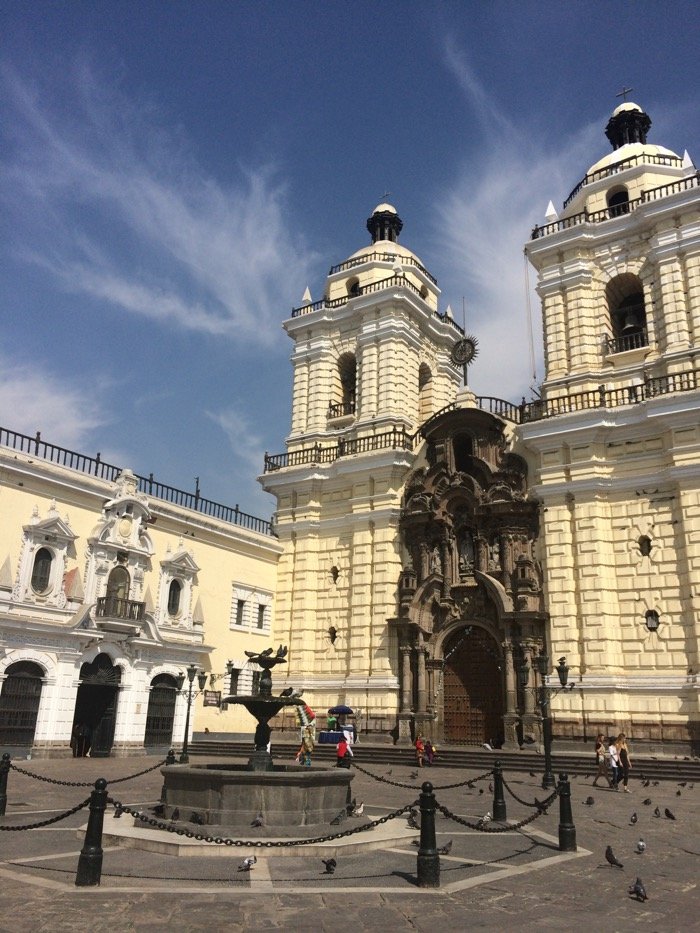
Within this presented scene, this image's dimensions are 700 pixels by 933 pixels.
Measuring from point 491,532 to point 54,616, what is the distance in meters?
14.6

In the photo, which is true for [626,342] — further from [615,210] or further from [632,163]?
[632,163]

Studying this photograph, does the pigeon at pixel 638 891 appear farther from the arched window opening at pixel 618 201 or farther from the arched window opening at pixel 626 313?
the arched window opening at pixel 618 201

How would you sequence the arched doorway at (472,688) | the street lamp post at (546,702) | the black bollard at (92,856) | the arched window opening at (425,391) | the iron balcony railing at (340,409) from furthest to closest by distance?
the arched window opening at (425,391) < the iron balcony railing at (340,409) < the arched doorway at (472,688) < the street lamp post at (546,702) < the black bollard at (92,856)

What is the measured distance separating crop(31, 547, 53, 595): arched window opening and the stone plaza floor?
1152cm

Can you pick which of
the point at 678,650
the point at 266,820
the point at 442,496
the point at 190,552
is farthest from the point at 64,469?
the point at 678,650

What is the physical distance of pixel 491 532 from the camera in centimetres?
2791

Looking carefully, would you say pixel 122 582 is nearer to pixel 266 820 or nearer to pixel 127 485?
pixel 127 485

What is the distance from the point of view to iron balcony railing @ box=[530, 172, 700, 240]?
27991 mm

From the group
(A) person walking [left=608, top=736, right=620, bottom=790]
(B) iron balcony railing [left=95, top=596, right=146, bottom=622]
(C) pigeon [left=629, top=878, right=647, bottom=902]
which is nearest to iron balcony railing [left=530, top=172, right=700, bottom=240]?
(A) person walking [left=608, top=736, right=620, bottom=790]

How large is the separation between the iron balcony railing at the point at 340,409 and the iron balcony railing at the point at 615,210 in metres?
10.4

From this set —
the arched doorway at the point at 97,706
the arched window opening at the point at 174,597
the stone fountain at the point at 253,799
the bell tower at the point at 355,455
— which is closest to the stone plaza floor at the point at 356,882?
the stone fountain at the point at 253,799

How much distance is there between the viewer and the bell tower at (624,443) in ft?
77.6

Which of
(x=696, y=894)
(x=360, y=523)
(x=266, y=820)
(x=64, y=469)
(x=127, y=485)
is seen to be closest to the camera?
(x=696, y=894)

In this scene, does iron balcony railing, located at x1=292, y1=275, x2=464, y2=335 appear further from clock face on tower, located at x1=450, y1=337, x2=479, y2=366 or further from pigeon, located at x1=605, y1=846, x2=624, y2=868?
pigeon, located at x1=605, y1=846, x2=624, y2=868
